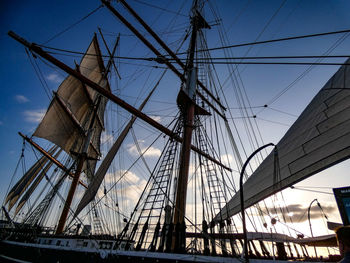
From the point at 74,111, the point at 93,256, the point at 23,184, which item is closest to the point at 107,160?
the point at 93,256

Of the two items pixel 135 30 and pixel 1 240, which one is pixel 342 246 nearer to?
pixel 135 30

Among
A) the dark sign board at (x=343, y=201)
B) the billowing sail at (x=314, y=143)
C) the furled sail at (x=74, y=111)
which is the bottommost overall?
the dark sign board at (x=343, y=201)

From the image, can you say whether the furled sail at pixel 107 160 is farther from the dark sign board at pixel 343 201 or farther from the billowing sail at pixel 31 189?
the billowing sail at pixel 31 189

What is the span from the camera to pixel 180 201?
6172 millimetres

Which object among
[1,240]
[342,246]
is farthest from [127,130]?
[1,240]

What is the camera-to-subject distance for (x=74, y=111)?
20172mm

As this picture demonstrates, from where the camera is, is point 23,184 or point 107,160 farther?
point 23,184

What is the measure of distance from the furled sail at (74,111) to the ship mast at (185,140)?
37.7 feet

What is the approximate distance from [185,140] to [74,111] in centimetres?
1768

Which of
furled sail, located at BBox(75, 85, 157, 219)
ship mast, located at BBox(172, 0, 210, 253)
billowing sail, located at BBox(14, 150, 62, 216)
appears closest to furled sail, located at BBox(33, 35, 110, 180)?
furled sail, located at BBox(75, 85, 157, 219)

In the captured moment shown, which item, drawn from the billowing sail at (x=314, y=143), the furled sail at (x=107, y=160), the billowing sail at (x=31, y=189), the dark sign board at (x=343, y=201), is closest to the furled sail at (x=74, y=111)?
the furled sail at (x=107, y=160)

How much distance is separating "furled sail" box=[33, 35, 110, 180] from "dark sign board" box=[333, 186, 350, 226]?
54.9 ft

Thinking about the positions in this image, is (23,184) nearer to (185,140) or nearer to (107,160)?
(107,160)

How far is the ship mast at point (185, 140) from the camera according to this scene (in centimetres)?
493
